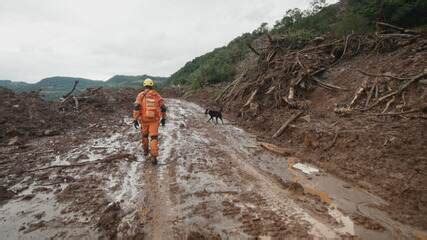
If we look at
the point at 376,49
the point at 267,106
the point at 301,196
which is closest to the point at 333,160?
the point at 301,196

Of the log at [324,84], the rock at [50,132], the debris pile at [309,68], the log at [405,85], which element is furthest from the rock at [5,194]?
the log at [324,84]

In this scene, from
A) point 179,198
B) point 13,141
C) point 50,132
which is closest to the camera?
point 179,198

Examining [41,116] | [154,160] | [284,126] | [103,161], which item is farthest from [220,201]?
[41,116]

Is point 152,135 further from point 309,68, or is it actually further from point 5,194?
point 309,68

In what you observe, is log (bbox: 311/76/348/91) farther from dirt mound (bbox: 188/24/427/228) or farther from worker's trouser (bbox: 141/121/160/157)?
worker's trouser (bbox: 141/121/160/157)

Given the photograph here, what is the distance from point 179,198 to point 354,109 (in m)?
6.40

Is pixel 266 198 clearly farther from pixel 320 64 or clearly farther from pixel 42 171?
pixel 320 64

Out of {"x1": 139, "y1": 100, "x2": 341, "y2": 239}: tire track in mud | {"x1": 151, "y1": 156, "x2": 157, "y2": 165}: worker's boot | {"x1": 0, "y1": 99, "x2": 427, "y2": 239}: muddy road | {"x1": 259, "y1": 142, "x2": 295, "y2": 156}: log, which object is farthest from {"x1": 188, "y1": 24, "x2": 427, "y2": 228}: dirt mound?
{"x1": 151, "y1": 156, "x2": 157, "y2": 165}: worker's boot

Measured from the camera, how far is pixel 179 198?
17.7 ft

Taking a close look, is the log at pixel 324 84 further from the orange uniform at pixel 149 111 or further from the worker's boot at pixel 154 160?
the worker's boot at pixel 154 160

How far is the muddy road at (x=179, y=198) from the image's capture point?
4.34 meters

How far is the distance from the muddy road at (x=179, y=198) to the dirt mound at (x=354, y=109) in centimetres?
61

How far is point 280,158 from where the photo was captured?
8.09 m

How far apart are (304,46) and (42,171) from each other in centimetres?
1416
